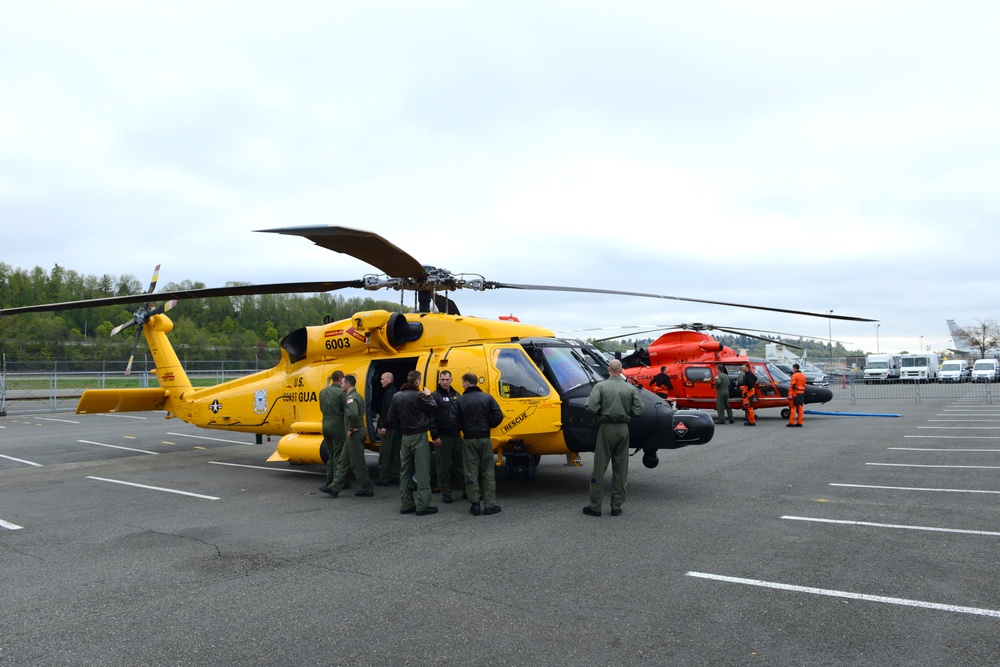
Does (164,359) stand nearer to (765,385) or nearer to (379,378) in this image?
(379,378)

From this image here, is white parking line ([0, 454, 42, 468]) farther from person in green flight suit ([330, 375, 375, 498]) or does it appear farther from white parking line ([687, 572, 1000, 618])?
white parking line ([687, 572, 1000, 618])

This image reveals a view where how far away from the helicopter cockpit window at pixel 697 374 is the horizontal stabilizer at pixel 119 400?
1429 cm

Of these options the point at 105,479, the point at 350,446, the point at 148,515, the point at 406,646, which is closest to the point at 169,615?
the point at 406,646

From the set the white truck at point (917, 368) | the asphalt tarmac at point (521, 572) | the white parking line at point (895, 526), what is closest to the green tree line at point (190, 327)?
the asphalt tarmac at point (521, 572)

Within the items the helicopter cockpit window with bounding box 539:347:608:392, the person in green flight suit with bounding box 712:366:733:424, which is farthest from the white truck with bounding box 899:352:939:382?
the helicopter cockpit window with bounding box 539:347:608:392

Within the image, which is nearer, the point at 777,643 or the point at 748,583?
the point at 777,643

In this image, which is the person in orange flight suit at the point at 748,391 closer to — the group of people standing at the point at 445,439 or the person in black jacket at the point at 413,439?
the group of people standing at the point at 445,439

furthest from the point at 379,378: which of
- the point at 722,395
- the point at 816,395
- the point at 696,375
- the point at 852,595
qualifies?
the point at 816,395

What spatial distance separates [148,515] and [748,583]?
21.3 ft

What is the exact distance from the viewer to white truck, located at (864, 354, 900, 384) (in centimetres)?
4809

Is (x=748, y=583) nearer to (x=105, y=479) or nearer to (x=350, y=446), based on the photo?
(x=350, y=446)

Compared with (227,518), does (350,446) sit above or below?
above

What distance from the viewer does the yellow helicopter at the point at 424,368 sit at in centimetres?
798

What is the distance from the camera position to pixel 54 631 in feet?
13.4
